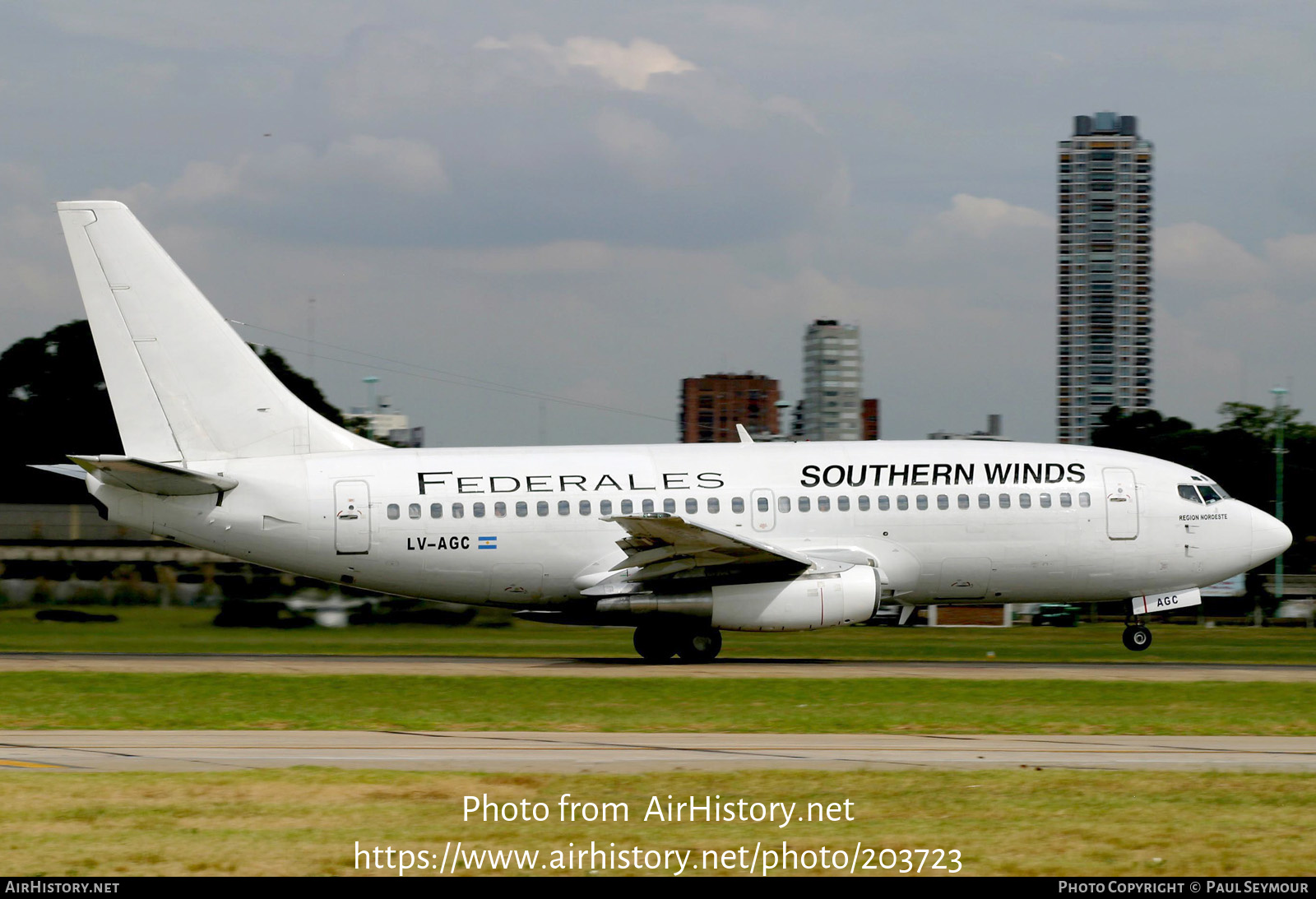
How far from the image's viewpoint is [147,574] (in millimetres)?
40312

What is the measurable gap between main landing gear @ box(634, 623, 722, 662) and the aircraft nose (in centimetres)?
1069

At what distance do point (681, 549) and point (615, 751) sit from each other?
10.4 meters

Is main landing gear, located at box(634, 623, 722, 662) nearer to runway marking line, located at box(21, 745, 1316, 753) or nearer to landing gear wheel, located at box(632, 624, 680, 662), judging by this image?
landing gear wheel, located at box(632, 624, 680, 662)

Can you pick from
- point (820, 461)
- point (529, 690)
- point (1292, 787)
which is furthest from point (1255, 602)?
point (1292, 787)

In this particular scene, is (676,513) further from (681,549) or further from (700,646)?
(700,646)

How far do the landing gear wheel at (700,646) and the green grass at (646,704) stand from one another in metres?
4.04

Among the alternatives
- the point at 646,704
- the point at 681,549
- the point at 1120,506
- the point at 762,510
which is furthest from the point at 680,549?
the point at 1120,506

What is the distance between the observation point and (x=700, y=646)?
27766 mm

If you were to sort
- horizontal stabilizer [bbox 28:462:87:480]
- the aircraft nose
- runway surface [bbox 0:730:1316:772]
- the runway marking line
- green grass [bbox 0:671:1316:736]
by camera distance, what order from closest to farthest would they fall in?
1. runway surface [bbox 0:730:1316:772]
2. the runway marking line
3. green grass [bbox 0:671:1316:736]
4. horizontal stabilizer [bbox 28:462:87:480]
5. the aircraft nose

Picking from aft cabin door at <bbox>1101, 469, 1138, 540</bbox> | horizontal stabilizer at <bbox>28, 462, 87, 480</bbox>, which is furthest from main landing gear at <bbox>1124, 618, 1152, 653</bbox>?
horizontal stabilizer at <bbox>28, 462, 87, 480</bbox>

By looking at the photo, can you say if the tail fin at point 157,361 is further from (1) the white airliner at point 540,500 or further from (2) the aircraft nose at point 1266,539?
(2) the aircraft nose at point 1266,539

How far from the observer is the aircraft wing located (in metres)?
25.8

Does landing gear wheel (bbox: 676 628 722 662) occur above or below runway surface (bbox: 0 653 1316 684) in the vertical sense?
above

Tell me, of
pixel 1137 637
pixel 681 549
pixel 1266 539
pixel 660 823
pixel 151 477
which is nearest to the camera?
pixel 660 823
